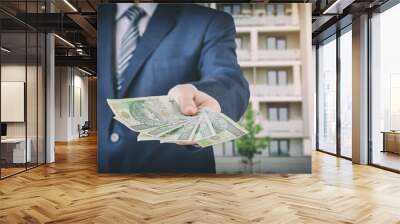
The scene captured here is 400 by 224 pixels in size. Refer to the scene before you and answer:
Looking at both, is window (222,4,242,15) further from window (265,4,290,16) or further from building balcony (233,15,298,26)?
window (265,4,290,16)

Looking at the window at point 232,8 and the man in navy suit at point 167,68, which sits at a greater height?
the window at point 232,8

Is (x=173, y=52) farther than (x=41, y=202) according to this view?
Yes

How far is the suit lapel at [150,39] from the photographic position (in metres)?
6.75

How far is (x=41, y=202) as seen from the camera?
4.79 meters

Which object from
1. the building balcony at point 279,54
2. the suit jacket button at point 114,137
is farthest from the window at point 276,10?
the suit jacket button at point 114,137

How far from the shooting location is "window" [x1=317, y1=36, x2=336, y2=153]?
1021 centimetres

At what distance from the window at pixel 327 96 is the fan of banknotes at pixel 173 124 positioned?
4.51 m

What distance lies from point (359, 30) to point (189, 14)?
3771mm

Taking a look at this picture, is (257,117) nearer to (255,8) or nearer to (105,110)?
(255,8)

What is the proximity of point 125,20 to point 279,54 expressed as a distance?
2.70 m

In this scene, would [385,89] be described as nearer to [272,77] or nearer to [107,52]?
[272,77]

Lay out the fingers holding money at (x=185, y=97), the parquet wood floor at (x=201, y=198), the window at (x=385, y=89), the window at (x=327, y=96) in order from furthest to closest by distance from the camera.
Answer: the window at (x=327, y=96), the window at (x=385, y=89), the fingers holding money at (x=185, y=97), the parquet wood floor at (x=201, y=198)

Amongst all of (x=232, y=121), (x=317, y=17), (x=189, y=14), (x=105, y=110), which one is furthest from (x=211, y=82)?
(x=317, y=17)

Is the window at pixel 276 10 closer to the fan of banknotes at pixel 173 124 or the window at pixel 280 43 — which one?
the window at pixel 280 43
